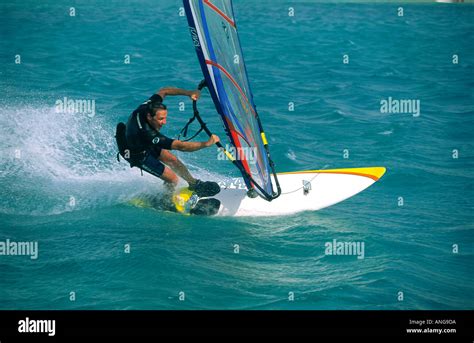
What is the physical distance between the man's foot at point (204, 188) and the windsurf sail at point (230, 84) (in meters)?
0.48

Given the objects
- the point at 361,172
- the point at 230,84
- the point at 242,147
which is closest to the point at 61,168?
the point at 242,147

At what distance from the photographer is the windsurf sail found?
7664 mm

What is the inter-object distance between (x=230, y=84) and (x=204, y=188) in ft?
5.50

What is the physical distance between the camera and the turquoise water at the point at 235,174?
7.58 metres

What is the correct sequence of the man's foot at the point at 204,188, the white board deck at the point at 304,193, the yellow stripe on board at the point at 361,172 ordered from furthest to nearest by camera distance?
the yellow stripe on board at the point at 361,172 → the white board deck at the point at 304,193 → the man's foot at the point at 204,188

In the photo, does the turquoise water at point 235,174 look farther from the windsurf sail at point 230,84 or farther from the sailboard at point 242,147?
the windsurf sail at point 230,84

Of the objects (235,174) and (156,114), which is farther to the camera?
(235,174)

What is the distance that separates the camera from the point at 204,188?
937 cm

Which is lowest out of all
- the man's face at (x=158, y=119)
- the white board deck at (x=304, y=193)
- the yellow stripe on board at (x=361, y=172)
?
the white board deck at (x=304, y=193)

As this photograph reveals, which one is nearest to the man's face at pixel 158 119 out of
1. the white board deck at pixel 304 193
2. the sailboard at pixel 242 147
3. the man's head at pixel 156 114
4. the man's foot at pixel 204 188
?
the man's head at pixel 156 114

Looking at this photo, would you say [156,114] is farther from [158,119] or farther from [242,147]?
[242,147]

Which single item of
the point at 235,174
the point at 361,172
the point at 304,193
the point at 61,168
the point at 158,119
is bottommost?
the point at 304,193
